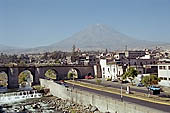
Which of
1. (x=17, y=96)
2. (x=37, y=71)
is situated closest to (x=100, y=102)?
(x=17, y=96)

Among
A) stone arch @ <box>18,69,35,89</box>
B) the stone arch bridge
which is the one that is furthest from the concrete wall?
stone arch @ <box>18,69,35,89</box>

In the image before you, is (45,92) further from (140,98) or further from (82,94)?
(140,98)

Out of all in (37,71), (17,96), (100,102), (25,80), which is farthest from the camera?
(25,80)

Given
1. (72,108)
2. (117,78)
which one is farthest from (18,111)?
(117,78)

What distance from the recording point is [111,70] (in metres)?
63.2

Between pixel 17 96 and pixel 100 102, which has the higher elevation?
pixel 100 102

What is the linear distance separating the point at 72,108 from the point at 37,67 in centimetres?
3413

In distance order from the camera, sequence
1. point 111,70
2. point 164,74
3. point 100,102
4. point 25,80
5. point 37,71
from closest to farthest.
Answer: point 100,102, point 164,74, point 111,70, point 37,71, point 25,80

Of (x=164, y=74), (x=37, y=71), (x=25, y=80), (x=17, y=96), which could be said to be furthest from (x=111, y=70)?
(x=25, y=80)

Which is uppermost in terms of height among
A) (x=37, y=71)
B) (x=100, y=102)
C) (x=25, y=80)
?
(x=37, y=71)

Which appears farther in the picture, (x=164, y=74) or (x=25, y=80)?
(x=25, y=80)

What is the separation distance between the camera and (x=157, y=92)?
3453cm

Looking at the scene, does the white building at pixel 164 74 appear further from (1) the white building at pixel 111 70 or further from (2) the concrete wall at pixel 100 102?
(2) the concrete wall at pixel 100 102

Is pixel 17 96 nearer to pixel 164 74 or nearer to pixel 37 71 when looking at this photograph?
pixel 37 71
